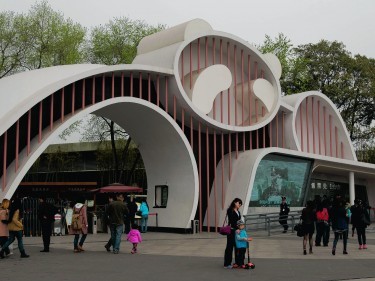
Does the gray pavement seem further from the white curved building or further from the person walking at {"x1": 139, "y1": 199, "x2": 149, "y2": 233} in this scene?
the person walking at {"x1": 139, "y1": 199, "x2": 149, "y2": 233}

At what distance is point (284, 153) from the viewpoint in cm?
2661

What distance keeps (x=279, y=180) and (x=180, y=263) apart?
1494 cm

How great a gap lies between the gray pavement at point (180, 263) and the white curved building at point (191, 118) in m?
5.06

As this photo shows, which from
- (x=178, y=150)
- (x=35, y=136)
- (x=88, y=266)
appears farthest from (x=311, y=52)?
(x=88, y=266)

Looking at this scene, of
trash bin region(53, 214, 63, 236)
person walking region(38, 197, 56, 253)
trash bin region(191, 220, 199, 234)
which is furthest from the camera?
trash bin region(191, 220, 199, 234)

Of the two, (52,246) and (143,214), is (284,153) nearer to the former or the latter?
(143,214)

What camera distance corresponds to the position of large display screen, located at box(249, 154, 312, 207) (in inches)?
1008

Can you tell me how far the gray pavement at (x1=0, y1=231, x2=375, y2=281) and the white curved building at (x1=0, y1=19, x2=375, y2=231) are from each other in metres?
5.06

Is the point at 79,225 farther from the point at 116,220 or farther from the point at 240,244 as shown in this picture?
the point at 240,244

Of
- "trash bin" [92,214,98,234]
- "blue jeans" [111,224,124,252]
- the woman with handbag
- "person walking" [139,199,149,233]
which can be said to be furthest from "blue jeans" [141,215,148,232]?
the woman with handbag

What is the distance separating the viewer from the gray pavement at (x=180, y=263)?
10.5m

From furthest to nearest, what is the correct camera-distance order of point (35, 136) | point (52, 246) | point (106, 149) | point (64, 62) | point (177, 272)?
point (106, 149), point (64, 62), point (35, 136), point (52, 246), point (177, 272)

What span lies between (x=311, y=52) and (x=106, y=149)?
65.8 ft

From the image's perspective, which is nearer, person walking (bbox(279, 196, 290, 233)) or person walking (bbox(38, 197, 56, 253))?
person walking (bbox(38, 197, 56, 253))
